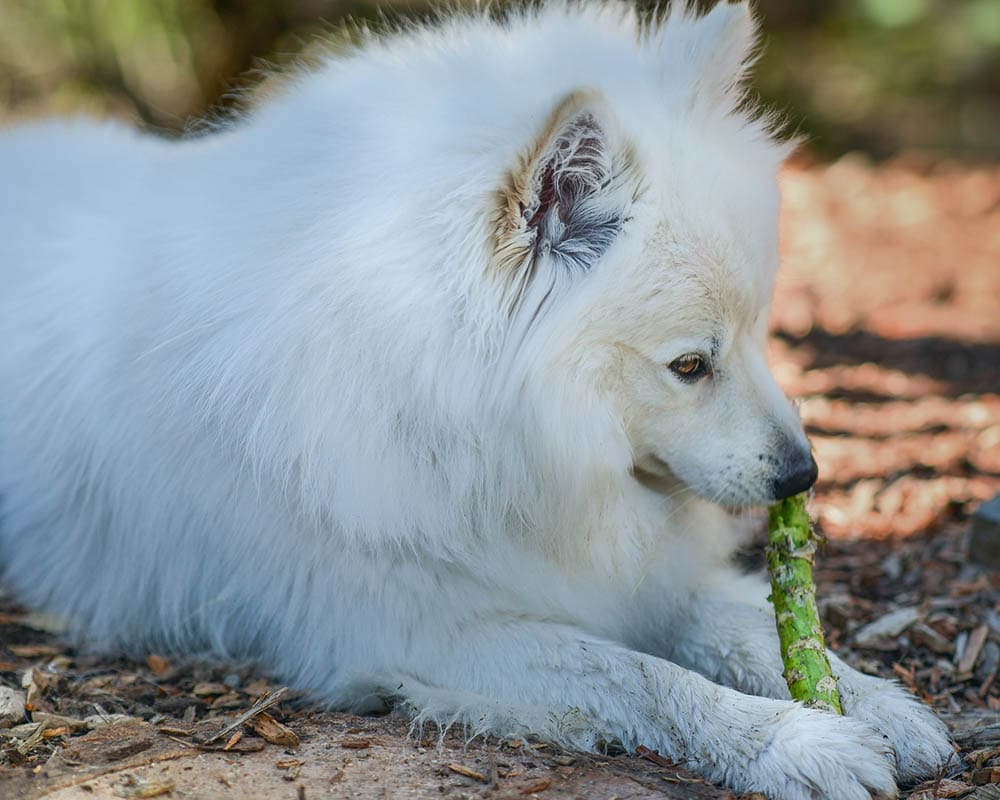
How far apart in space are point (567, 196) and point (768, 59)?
7.26 meters

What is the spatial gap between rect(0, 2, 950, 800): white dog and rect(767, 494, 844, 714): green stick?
0.12m

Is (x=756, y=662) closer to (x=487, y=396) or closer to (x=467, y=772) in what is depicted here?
(x=467, y=772)

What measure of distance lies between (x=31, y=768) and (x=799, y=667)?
1607 mm

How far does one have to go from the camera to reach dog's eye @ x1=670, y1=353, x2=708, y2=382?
8.64ft

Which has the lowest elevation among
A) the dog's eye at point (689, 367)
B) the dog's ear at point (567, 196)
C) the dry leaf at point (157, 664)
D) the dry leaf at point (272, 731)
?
the dry leaf at point (157, 664)

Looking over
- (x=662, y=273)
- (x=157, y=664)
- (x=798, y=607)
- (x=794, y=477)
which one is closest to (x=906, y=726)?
(x=798, y=607)

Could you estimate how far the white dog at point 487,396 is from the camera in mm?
2512

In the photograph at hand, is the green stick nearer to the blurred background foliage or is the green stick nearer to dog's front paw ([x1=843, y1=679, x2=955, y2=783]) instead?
dog's front paw ([x1=843, y1=679, x2=955, y2=783])

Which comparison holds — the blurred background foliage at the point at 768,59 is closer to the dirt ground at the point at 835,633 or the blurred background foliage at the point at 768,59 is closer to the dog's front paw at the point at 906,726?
the dirt ground at the point at 835,633

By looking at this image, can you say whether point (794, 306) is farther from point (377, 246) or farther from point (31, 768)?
point (31, 768)

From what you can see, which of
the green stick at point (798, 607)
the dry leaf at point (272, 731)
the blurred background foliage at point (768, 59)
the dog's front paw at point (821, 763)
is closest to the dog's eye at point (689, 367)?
the green stick at point (798, 607)

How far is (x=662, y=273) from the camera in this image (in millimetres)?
2562

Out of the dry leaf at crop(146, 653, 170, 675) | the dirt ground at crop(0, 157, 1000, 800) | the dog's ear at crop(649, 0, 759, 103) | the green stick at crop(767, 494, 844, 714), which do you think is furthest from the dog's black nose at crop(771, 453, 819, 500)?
the dry leaf at crop(146, 653, 170, 675)

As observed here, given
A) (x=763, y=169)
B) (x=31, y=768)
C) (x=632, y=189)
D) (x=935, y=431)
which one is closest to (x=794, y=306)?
(x=935, y=431)
